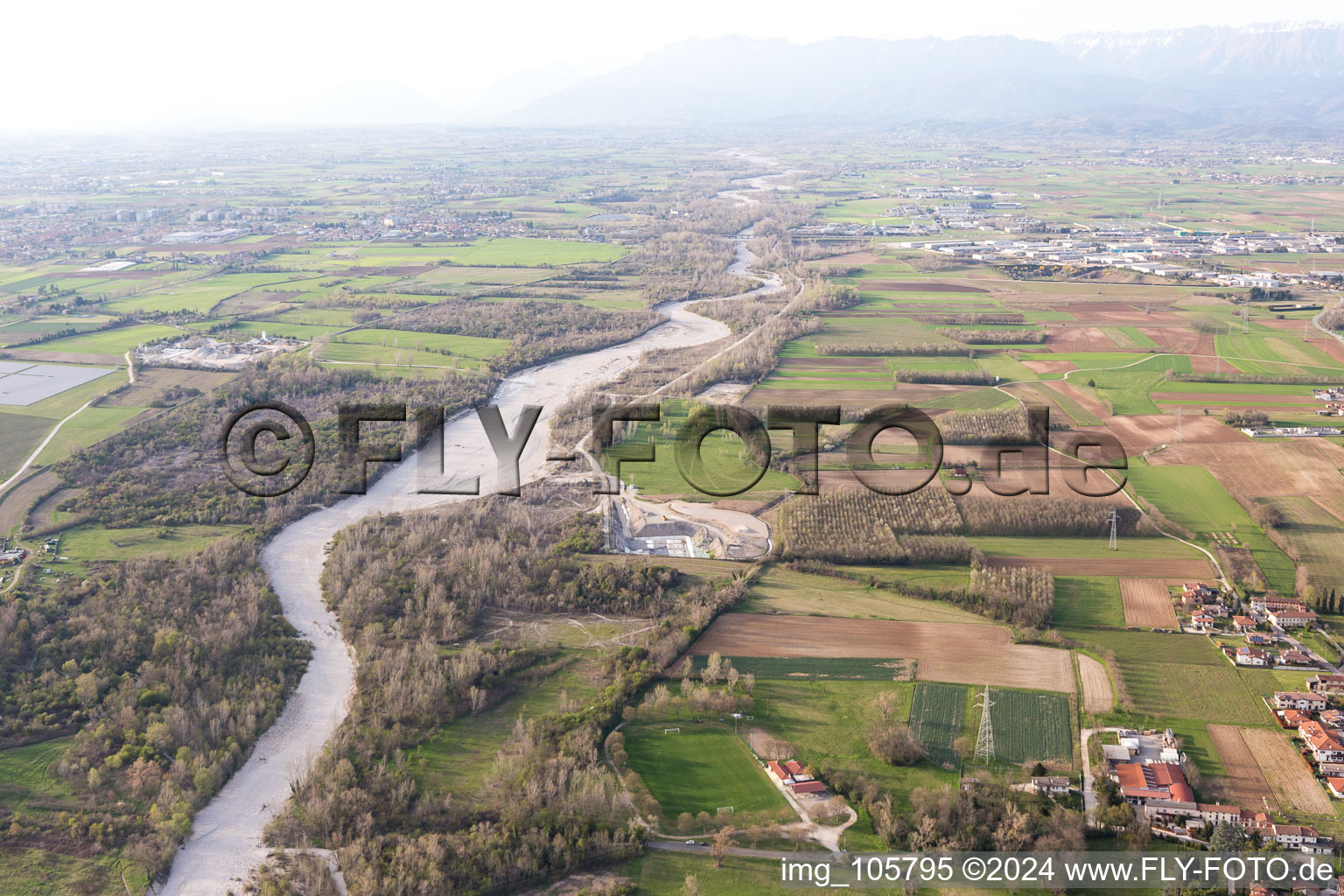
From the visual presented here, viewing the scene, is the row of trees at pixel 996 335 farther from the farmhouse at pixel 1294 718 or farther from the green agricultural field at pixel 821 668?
the farmhouse at pixel 1294 718

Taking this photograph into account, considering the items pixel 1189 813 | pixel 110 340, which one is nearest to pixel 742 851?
pixel 1189 813

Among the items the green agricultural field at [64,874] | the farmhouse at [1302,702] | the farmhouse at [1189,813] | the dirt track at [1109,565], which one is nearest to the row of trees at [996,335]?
the dirt track at [1109,565]

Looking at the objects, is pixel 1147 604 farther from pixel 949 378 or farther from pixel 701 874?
pixel 949 378

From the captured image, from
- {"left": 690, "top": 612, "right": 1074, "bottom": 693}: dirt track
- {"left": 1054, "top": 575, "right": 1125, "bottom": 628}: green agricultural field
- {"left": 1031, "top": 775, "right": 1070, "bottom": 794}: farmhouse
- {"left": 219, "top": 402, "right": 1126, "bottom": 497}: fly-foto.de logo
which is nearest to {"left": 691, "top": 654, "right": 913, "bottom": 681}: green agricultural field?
{"left": 690, "top": 612, "right": 1074, "bottom": 693}: dirt track

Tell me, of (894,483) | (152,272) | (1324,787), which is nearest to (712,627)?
(894,483)

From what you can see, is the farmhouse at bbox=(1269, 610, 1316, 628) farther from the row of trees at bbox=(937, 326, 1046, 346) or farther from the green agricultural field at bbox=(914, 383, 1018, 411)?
the row of trees at bbox=(937, 326, 1046, 346)

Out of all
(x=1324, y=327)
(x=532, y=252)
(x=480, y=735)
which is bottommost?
(x=480, y=735)
